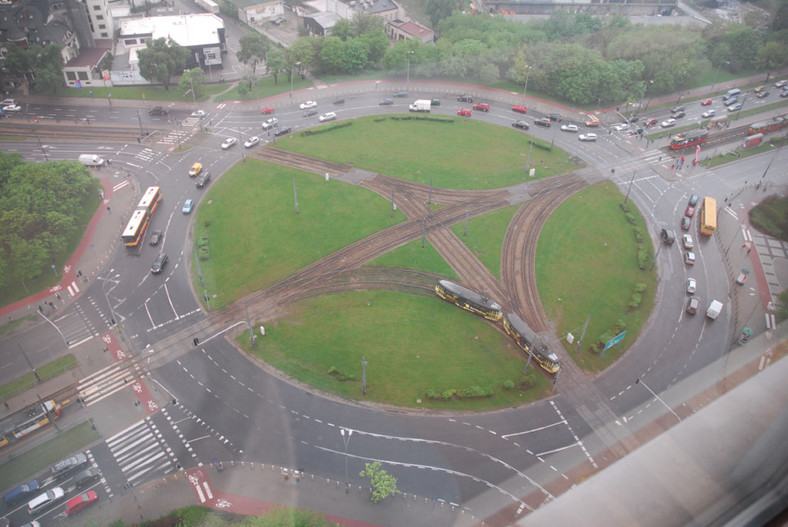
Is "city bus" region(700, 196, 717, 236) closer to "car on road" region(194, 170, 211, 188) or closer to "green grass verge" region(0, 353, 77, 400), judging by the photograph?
"car on road" region(194, 170, 211, 188)

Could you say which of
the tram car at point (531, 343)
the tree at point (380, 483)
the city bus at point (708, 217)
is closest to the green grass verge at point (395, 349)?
the tram car at point (531, 343)

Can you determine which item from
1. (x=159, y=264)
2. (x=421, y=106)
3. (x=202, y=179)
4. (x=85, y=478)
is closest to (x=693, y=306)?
(x=421, y=106)

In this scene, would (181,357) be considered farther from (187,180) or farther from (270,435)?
(187,180)

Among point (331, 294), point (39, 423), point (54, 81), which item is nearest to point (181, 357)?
point (39, 423)

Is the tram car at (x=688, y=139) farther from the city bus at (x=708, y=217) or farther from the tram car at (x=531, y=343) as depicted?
the tram car at (x=531, y=343)

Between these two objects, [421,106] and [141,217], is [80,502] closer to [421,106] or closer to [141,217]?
[141,217]

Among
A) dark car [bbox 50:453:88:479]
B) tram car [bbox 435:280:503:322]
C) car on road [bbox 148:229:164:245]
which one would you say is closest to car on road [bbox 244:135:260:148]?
car on road [bbox 148:229:164:245]
